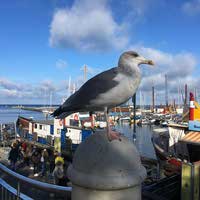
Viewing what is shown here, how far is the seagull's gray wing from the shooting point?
3482 millimetres

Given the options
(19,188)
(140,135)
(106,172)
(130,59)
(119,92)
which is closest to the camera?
(106,172)

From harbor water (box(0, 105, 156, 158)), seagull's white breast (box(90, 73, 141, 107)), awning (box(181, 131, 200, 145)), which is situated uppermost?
seagull's white breast (box(90, 73, 141, 107))

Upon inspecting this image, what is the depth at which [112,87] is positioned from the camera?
345 cm

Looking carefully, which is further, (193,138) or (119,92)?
(193,138)

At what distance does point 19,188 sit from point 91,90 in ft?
4.93

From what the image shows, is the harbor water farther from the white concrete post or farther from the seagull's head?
the white concrete post

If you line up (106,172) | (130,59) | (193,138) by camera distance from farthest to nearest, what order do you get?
(193,138)
(130,59)
(106,172)

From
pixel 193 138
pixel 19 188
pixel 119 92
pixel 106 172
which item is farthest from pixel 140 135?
pixel 106 172

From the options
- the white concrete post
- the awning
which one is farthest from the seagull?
the awning

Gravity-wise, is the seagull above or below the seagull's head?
below

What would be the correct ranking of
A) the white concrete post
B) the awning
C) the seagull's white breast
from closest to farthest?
the white concrete post, the seagull's white breast, the awning

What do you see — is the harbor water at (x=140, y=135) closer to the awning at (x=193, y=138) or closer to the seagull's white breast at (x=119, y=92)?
the seagull's white breast at (x=119, y=92)

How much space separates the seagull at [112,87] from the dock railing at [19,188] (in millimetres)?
961

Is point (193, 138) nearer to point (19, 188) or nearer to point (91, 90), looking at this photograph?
point (91, 90)
